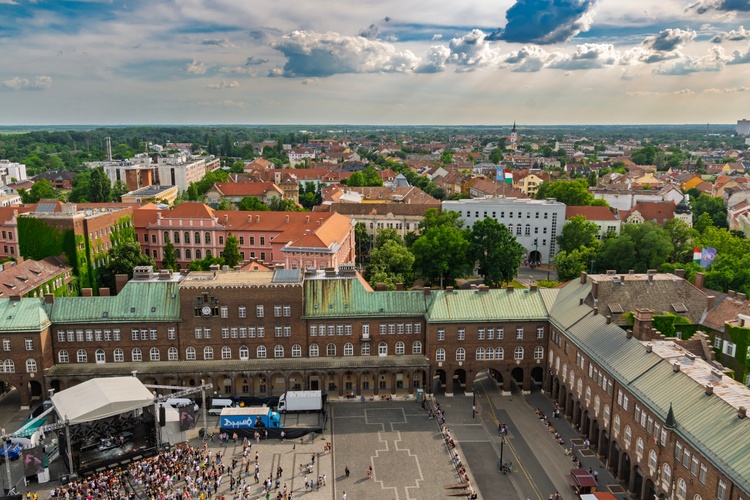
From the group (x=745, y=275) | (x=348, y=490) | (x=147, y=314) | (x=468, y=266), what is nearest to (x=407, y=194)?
(x=468, y=266)

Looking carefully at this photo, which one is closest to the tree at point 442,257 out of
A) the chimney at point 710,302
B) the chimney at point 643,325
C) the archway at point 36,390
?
the chimney at point 710,302

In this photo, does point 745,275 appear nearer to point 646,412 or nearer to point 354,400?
point 646,412

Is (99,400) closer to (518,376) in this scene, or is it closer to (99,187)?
(518,376)

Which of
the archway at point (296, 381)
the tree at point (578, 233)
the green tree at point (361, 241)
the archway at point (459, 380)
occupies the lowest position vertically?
the archway at point (459, 380)

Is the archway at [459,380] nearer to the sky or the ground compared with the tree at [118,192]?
nearer to the ground

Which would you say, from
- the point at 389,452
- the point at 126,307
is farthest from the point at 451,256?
the point at 126,307

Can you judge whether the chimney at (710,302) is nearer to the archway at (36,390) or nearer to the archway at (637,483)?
the archway at (637,483)
